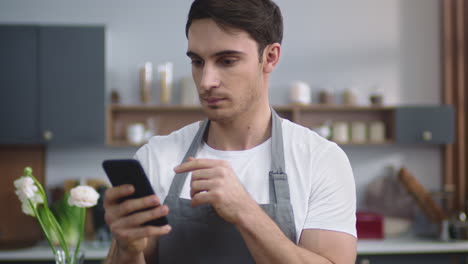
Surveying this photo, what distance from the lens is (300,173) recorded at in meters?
1.32

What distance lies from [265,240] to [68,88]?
8.59ft

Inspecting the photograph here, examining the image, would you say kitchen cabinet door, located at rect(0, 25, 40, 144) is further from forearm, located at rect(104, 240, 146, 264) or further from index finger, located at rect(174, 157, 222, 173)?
index finger, located at rect(174, 157, 222, 173)

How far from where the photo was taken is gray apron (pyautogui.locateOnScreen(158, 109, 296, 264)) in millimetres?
1286

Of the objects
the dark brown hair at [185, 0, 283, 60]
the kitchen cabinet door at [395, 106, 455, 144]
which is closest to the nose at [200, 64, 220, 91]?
the dark brown hair at [185, 0, 283, 60]

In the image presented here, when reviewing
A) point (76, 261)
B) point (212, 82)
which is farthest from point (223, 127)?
point (76, 261)

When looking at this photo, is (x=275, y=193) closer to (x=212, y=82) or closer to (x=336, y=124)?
(x=212, y=82)

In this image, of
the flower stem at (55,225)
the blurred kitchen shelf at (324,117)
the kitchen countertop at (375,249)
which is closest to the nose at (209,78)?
the flower stem at (55,225)

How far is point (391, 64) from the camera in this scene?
382cm

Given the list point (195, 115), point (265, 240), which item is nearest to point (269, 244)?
point (265, 240)

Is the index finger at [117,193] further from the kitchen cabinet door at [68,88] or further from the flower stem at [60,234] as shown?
the kitchen cabinet door at [68,88]

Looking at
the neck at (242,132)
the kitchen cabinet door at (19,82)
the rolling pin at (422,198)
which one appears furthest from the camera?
the kitchen cabinet door at (19,82)

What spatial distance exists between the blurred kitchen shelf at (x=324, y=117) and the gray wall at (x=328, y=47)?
124mm

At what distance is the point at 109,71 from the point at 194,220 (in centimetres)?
261

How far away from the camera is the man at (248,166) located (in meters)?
1.23
